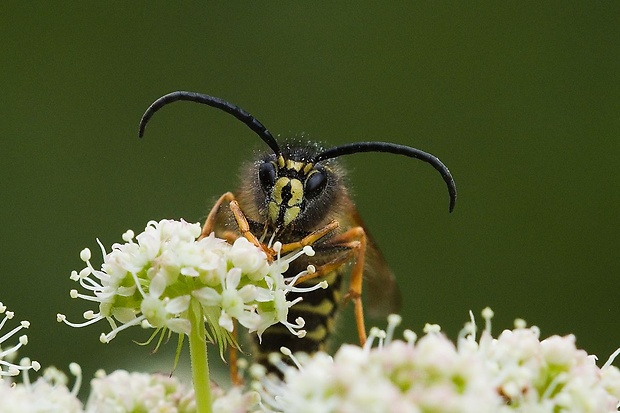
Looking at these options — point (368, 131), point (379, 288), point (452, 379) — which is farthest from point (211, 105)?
point (368, 131)

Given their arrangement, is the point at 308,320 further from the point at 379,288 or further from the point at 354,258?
the point at 379,288

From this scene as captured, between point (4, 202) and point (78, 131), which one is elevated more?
point (78, 131)

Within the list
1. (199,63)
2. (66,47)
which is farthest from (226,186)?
(66,47)

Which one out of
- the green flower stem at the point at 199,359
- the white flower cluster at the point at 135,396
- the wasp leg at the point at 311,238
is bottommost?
the white flower cluster at the point at 135,396

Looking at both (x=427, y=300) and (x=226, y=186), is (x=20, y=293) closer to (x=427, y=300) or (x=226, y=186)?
(x=226, y=186)

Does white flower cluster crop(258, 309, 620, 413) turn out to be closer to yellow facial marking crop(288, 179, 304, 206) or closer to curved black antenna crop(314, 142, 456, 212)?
curved black antenna crop(314, 142, 456, 212)

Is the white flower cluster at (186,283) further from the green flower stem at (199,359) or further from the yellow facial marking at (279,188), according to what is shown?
the yellow facial marking at (279,188)

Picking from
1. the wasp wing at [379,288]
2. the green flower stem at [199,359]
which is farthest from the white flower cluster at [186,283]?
the wasp wing at [379,288]
